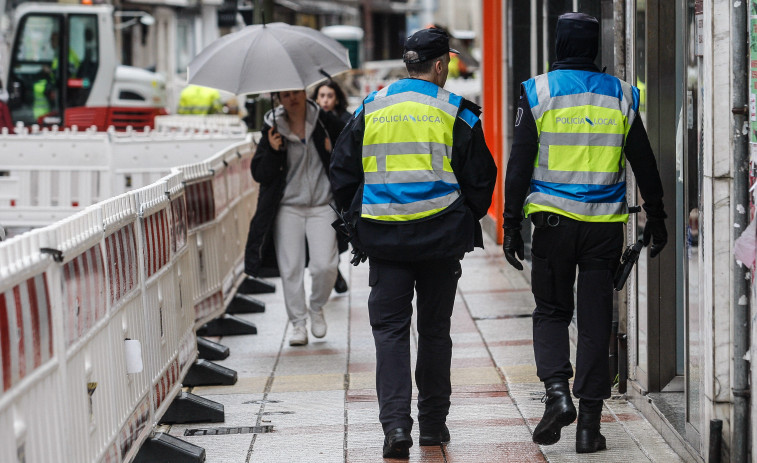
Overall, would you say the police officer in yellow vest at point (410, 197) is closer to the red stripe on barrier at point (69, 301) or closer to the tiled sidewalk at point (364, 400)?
the tiled sidewalk at point (364, 400)

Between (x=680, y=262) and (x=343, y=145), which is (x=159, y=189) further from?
(x=680, y=262)

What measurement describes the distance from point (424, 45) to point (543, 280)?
1136 mm

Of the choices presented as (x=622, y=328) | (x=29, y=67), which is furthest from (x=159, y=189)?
(x=29, y=67)

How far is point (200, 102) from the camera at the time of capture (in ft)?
86.2

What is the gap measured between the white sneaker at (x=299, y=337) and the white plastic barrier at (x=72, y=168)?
13.0ft

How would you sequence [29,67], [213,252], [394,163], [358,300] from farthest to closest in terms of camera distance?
[29,67], [358,300], [213,252], [394,163]

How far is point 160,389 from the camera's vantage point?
627 centimetres

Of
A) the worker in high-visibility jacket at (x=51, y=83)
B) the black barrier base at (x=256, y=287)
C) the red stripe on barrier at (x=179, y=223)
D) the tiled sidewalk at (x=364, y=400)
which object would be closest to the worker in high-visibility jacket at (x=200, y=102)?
the worker in high-visibility jacket at (x=51, y=83)

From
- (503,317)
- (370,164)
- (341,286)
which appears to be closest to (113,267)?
(370,164)

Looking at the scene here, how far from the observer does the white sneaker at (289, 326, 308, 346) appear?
29.1ft

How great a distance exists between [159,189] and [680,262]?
101 inches

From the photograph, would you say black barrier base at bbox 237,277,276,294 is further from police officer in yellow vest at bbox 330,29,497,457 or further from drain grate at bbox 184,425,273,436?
police officer in yellow vest at bbox 330,29,497,457

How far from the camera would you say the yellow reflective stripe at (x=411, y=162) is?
571 centimetres

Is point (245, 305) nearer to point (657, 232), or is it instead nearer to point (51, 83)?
point (657, 232)
